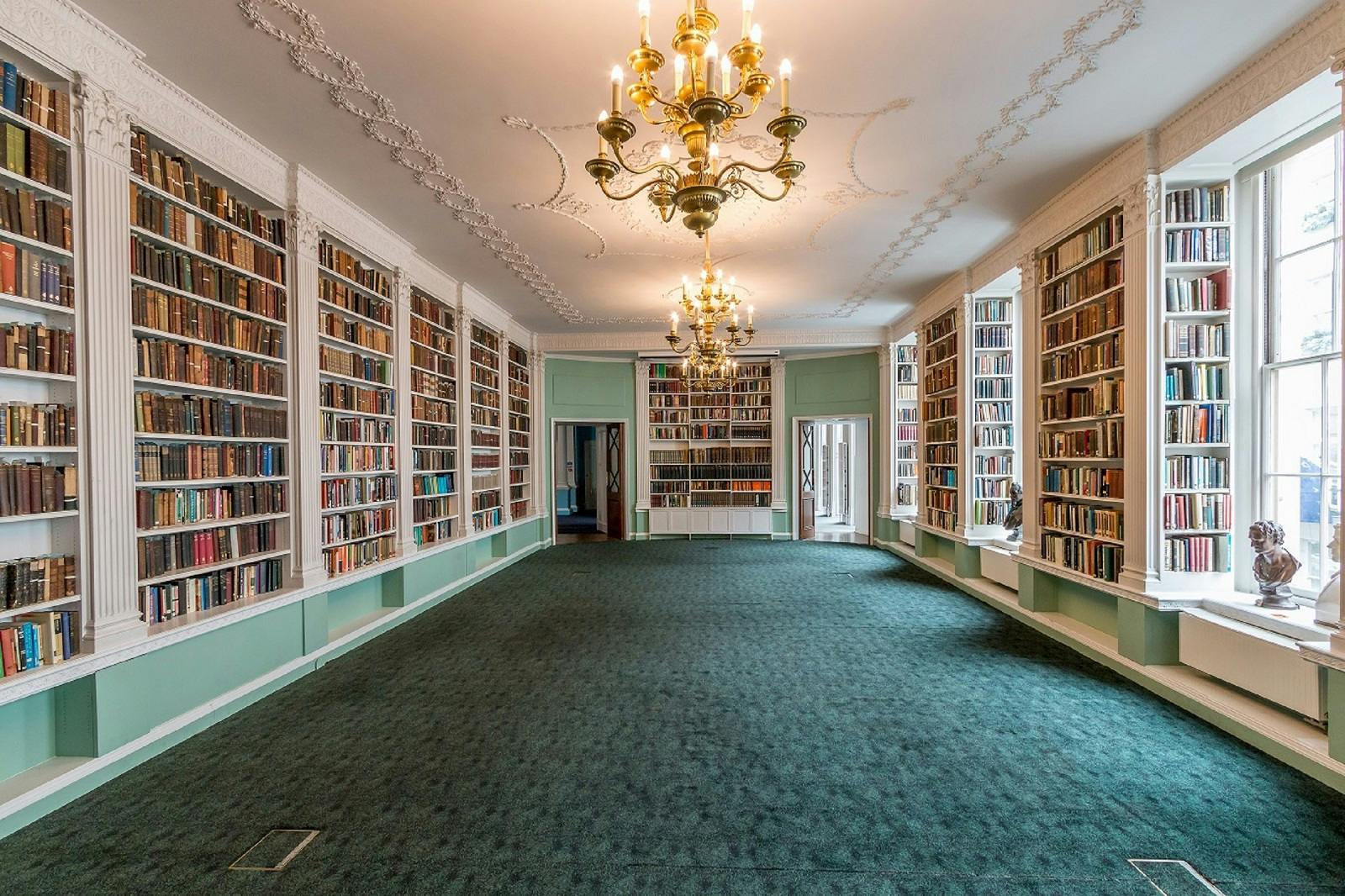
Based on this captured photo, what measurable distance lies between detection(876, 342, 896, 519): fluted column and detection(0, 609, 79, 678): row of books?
999cm

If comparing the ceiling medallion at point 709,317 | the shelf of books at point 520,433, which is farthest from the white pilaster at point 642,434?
the ceiling medallion at point 709,317

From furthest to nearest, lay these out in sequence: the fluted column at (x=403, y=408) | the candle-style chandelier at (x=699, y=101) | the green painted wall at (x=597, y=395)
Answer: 1. the green painted wall at (x=597, y=395)
2. the fluted column at (x=403, y=408)
3. the candle-style chandelier at (x=699, y=101)

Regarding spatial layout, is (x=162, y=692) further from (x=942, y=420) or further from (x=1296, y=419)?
(x=942, y=420)

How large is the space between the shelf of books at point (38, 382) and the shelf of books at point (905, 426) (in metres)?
10.00

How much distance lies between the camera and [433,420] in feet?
23.1

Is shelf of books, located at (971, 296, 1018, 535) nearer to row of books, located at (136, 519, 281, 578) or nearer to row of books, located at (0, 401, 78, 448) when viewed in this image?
row of books, located at (136, 519, 281, 578)

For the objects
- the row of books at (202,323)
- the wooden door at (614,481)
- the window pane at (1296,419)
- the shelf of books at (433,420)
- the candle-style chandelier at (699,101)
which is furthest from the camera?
the wooden door at (614,481)

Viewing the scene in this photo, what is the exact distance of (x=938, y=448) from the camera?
858 centimetres

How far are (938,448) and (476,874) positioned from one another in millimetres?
7744

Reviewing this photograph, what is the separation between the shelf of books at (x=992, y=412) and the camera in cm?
734

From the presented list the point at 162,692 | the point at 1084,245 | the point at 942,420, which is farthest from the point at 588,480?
the point at 162,692

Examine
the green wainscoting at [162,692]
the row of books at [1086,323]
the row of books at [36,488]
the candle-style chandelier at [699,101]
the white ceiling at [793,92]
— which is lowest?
the green wainscoting at [162,692]

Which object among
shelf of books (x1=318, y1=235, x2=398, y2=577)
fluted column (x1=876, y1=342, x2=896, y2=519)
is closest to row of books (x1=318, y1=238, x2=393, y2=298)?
shelf of books (x1=318, y1=235, x2=398, y2=577)

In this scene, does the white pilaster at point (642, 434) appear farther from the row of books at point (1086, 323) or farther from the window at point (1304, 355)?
the window at point (1304, 355)
